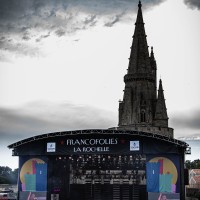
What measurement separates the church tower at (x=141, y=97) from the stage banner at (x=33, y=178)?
28.4 m

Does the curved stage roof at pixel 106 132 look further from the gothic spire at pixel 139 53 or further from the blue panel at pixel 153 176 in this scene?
the gothic spire at pixel 139 53

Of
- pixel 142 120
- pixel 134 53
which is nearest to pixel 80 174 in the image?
pixel 142 120

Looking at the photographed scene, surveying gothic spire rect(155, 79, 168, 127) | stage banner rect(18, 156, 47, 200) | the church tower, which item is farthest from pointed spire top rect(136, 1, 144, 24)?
stage banner rect(18, 156, 47, 200)

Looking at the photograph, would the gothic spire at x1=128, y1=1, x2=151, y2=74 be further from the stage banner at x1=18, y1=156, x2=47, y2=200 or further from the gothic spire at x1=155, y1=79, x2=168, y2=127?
the stage banner at x1=18, y1=156, x2=47, y2=200

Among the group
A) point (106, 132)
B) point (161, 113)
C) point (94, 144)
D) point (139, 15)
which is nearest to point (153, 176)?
point (106, 132)

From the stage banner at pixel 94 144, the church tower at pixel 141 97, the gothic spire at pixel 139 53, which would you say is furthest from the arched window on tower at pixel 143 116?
the stage banner at pixel 94 144

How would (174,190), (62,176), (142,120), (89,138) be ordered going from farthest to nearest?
1. (142,120)
2. (62,176)
3. (89,138)
4. (174,190)

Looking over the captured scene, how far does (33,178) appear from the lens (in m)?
39.0

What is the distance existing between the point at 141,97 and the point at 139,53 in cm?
743

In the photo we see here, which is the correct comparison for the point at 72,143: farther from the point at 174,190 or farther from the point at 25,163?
the point at 174,190

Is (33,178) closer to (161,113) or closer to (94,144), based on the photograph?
(94,144)

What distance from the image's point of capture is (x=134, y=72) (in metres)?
69.1

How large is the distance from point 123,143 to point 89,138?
3089 millimetres

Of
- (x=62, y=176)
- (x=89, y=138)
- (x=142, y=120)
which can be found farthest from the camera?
(x=142, y=120)
